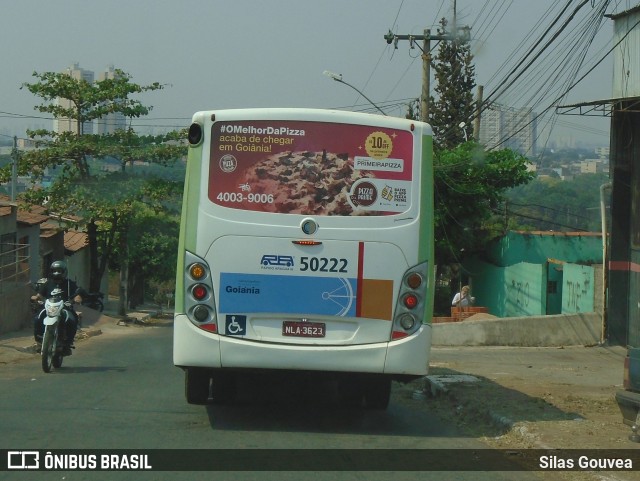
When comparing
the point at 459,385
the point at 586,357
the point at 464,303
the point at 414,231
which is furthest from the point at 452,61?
the point at 414,231

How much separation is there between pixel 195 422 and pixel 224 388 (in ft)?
3.33

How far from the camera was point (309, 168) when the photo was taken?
26.5 feet

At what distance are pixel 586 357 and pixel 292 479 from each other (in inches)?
442

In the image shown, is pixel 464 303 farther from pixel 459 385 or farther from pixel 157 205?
pixel 157 205

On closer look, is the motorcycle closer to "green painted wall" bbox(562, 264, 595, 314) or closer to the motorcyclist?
the motorcyclist

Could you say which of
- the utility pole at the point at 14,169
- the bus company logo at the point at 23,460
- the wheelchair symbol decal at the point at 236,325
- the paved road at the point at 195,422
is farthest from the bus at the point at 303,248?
the utility pole at the point at 14,169

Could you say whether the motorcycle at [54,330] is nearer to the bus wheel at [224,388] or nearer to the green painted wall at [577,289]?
the bus wheel at [224,388]

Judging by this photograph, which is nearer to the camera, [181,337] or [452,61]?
[181,337]

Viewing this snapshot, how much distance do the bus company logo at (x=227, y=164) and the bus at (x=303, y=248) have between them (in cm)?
1

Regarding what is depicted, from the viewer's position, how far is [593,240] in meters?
28.6

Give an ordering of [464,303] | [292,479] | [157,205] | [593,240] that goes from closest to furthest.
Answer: [292,479]
[464,303]
[593,240]
[157,205]

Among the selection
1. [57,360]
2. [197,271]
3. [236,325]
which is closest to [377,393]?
[236,325]

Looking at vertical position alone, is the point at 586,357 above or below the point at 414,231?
below

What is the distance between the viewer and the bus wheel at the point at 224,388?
30.7ft
